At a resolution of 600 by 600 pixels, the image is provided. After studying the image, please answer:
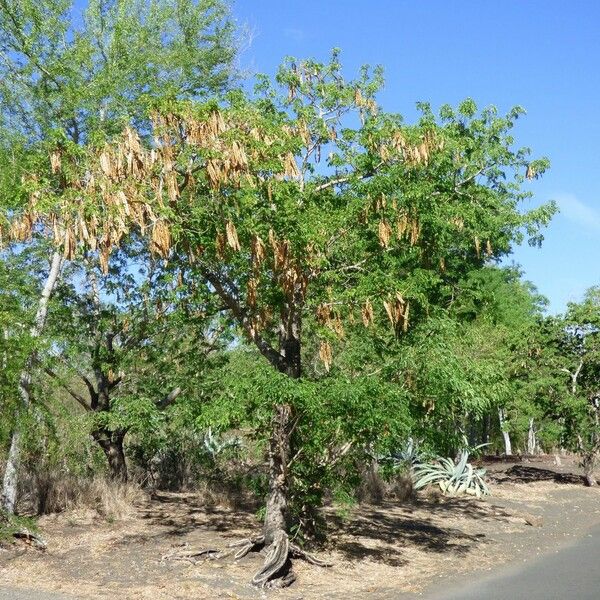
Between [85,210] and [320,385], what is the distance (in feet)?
12.7

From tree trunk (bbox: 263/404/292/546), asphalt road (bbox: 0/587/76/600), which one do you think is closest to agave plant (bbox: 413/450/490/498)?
tree trunk (bbox: 263/404/292/546)

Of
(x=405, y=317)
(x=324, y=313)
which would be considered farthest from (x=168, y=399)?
(x=405, y=317)

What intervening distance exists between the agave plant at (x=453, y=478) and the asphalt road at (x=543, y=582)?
7.24 metres

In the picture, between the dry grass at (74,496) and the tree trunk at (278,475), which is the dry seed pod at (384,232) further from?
the dry grass at (74,496)

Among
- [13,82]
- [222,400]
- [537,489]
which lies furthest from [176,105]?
[537,489]

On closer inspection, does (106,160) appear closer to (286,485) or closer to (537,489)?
(286,485)

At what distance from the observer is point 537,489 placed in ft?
74.3

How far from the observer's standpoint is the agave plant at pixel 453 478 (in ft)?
68.8

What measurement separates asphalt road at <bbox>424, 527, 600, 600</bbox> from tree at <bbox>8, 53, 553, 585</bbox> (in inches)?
104

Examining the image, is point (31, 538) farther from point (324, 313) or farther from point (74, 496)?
point (324, 313)

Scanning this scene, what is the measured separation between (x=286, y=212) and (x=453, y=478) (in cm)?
1263

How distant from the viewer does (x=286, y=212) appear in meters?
10.9

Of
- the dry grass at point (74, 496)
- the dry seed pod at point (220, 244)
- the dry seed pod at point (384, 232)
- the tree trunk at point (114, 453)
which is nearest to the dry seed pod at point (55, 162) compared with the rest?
the dry seed pod at point (220, 244)

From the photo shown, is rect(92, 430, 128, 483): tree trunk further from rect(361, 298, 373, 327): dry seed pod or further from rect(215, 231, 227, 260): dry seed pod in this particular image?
rect(361, 298, 373, 327): dry seed pod
